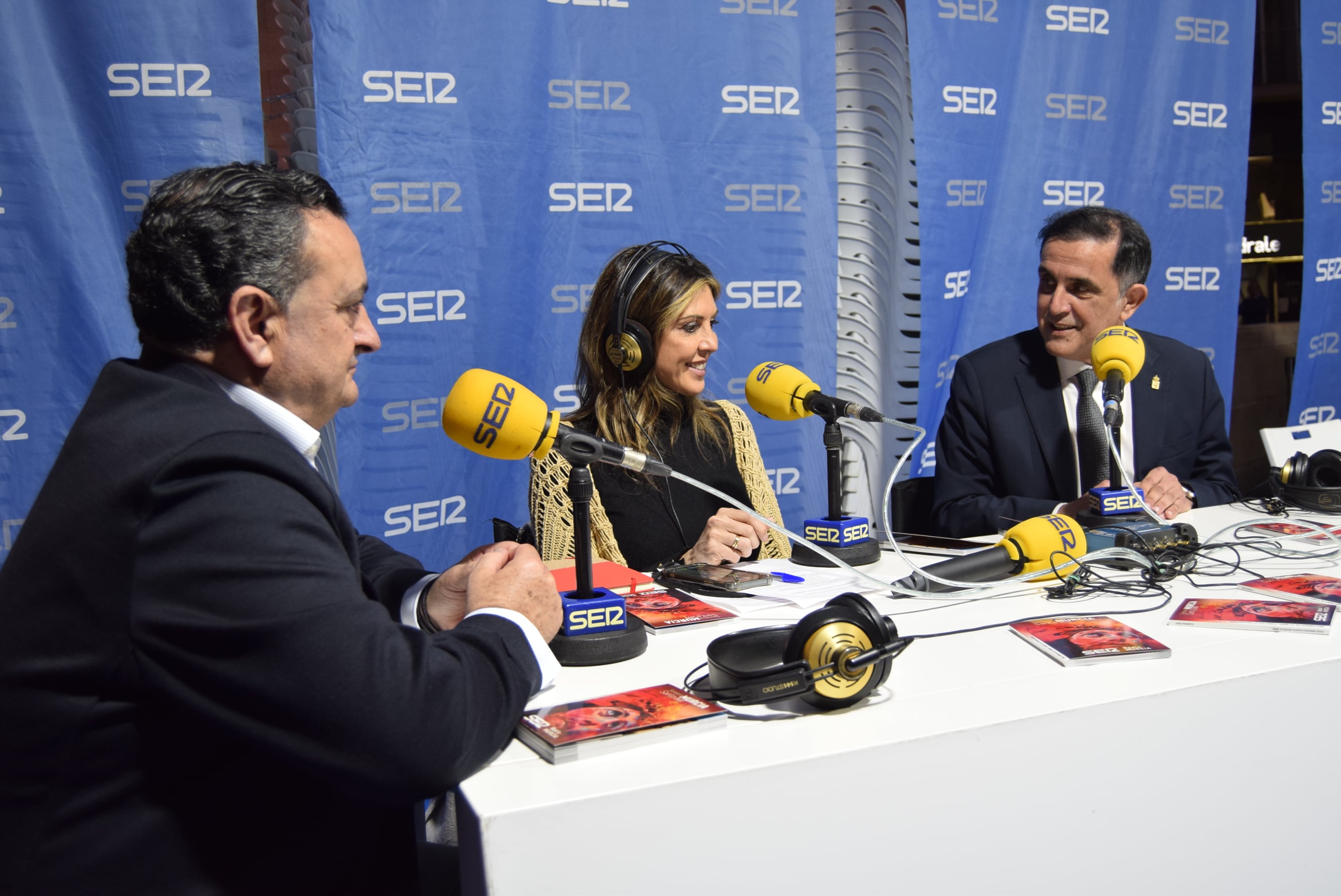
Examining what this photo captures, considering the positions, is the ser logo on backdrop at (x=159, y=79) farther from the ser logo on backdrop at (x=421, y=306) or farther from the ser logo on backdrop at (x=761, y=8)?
the ser logo on backdrop at (x=761, y=8)

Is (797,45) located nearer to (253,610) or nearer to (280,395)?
(280,395)

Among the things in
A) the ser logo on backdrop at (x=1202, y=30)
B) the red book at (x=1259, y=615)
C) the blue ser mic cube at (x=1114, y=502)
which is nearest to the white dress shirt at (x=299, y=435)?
the red book at (x=1259, y=615)

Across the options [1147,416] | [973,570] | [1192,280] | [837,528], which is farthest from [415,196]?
[1192,280]

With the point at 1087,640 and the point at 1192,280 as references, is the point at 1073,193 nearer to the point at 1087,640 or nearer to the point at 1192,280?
the point at 1192,280

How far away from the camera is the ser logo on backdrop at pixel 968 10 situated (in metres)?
3.35

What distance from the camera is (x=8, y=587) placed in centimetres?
100

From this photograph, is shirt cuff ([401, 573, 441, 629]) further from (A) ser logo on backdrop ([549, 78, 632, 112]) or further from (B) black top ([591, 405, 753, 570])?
(A) ser logo on backdrop ([549, 78, 632, 112])

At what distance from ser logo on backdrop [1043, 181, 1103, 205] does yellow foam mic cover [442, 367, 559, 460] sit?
2918 mm

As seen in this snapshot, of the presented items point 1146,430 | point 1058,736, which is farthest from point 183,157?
point 1146,430

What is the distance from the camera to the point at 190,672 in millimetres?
944

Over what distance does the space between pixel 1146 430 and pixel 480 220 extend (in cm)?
208

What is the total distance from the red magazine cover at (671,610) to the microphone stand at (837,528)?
1.38 feet

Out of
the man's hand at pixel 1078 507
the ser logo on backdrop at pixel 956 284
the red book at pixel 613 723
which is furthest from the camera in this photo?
the ser logo on backdrop at pixel 956 284

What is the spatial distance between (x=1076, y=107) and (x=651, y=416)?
229 centimetres
